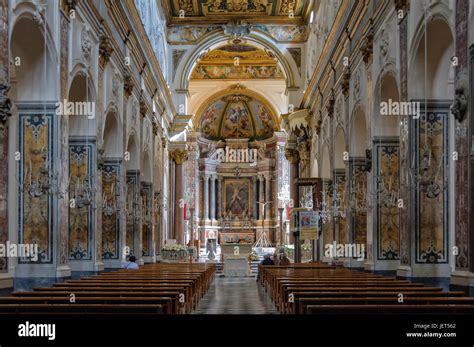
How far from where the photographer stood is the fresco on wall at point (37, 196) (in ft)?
39.3

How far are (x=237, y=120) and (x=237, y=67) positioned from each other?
588cm

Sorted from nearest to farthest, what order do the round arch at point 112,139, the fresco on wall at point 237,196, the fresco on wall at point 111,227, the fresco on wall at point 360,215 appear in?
the fresco on wall at point 360,215, the fresco on wall at point 111,227, the round arch at point 112,139, the fresco on wall at point 237,196

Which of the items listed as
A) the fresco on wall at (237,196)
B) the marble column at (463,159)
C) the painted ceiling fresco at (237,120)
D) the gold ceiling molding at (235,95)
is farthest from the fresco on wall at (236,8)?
the marble column at (463,159)

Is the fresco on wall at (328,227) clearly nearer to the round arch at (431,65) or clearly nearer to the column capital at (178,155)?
the round arch at (431,65)

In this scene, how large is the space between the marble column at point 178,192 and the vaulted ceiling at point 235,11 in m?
6.20

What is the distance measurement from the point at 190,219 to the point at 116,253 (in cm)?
2042

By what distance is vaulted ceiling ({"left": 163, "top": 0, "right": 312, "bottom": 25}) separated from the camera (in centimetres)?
3014

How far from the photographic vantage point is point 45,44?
11.4 m

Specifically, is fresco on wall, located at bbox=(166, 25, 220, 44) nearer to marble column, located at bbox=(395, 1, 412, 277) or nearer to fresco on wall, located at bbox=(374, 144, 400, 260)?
fresco on wall, located at bbox=(374, 144, 400, 260)

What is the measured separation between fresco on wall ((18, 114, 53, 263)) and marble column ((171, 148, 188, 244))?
71.9ft

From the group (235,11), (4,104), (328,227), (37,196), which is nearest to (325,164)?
(328,227)

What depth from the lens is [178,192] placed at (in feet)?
114

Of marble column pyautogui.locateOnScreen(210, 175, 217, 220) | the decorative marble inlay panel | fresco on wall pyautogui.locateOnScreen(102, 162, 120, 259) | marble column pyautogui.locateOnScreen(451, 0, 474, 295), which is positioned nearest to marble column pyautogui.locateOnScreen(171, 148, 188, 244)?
marble column pyautogui.locateOnScreen(210, 175, 217, 220)

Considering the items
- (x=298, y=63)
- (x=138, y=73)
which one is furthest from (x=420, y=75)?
(x=298, y=63)
